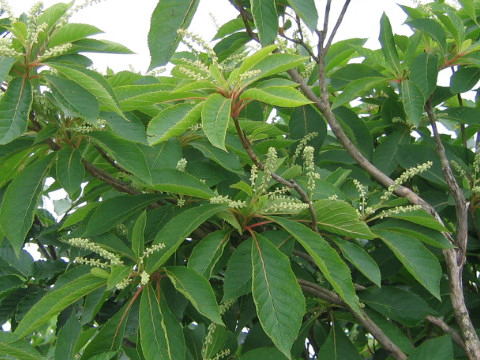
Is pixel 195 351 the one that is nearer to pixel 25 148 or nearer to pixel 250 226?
pixel 250 226

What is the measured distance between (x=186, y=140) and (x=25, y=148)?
0.45 metres

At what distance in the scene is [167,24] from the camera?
181cm

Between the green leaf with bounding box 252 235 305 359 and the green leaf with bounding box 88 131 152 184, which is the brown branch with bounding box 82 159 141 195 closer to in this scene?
the green leaf with bounding box 88 131 152 184

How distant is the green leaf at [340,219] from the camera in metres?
1.75

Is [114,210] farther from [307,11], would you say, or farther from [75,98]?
[307,11]

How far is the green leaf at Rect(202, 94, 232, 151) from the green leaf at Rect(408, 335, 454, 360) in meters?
0.84

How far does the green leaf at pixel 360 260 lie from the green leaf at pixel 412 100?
0.50 m

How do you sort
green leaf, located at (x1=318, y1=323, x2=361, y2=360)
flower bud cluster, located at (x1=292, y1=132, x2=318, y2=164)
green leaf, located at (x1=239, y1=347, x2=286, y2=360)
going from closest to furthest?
green leaf, located at (x1=239, y1=347, x2=286, y2=360)
green leaf, located at (x1=318, y1=323, x2=361, y2=360)
flower bud cluster, located at (x1=292, y1=132, x2=318, y2=164)

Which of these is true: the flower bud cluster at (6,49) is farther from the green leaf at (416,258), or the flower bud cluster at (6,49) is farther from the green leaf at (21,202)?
the green leaf at (416,258)

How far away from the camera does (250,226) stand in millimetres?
1856

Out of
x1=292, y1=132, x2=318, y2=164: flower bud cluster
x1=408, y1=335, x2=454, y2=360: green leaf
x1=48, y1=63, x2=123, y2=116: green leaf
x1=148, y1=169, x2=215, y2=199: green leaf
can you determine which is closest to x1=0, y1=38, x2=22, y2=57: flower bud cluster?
x1=48, y1=63, x2=123, y2=116: green leaf

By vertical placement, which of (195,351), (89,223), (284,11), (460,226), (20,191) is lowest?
(195,351)

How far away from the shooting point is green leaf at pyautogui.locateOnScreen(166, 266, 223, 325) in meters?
1.62

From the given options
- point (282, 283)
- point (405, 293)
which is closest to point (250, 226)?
point (282, 283)
